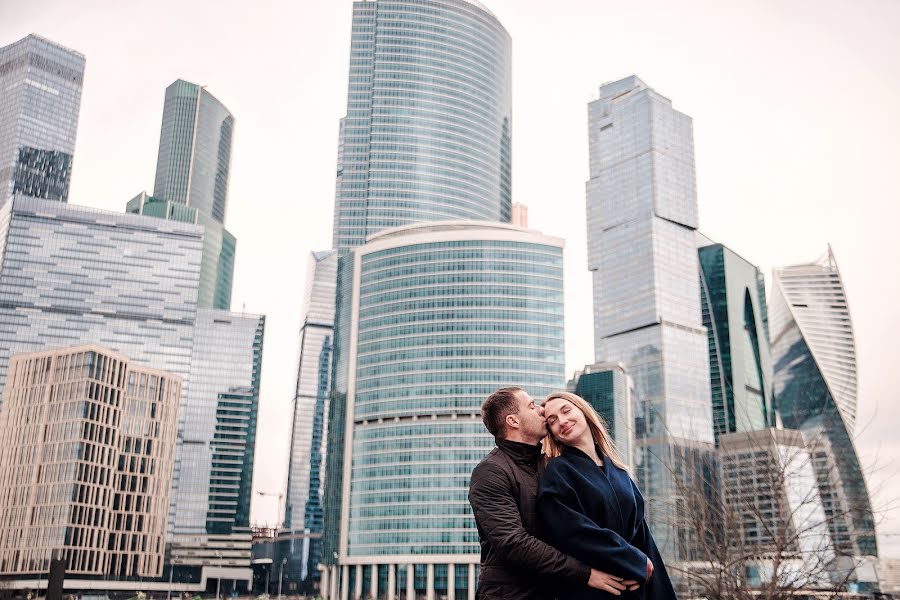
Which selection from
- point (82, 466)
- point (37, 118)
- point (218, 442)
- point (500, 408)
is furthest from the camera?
point (37, 118)

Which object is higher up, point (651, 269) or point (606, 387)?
point (651, 269)

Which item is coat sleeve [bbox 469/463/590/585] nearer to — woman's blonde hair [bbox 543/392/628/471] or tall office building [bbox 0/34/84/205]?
woman's blonde hair [bbox 543/392/628/471]

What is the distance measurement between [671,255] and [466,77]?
5395 centimetres

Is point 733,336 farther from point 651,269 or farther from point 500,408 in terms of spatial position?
point 500,408

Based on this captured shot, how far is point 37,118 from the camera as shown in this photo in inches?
7234

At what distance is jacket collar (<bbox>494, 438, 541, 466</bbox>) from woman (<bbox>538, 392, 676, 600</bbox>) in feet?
0.35

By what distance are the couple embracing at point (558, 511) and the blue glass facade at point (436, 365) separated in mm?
106394

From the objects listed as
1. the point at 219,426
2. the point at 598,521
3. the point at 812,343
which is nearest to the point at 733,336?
the point at 812,343

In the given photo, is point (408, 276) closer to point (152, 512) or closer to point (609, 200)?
point (152, 512)

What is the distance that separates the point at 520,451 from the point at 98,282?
16137 centimetres

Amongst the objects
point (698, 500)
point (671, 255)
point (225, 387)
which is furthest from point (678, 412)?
point (698, 500)

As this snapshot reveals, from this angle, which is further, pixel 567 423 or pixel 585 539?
pixel 567 423

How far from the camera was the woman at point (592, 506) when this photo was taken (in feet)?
16.8

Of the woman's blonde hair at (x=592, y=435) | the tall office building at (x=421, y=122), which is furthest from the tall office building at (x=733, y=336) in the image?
the woman's blonde hair at (x=592, y=435)
